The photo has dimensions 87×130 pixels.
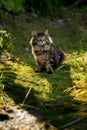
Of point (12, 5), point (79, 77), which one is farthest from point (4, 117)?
point (12, 5)

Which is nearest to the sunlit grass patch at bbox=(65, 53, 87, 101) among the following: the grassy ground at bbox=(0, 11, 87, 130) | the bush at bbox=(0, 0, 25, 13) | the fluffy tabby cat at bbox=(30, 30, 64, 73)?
the grassy ground at bbox=(0, 11, 87, 130)

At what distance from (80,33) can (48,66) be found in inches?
134

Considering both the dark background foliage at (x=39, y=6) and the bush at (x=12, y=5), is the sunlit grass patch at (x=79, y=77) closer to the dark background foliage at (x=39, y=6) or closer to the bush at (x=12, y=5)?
the bush at (x=12, y=5)

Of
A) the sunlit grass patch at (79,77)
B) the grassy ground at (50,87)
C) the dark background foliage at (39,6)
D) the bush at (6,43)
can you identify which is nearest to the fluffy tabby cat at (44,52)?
the grassy ground at (50,87)

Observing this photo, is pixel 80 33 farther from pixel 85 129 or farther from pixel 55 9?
pixel 85 129

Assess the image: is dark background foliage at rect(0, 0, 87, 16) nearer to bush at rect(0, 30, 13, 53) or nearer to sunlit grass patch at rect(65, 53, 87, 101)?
bush at rect(0, 30, 13, 53)

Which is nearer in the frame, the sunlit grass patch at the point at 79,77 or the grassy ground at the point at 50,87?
the grassy ground at the point at 50,87

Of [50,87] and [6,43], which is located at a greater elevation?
[6,43]

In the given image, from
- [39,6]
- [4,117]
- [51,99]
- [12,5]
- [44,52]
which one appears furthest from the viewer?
[39,6]

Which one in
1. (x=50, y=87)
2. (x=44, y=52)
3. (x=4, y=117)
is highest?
(x=44, y=52)

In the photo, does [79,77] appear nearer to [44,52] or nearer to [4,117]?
[44,52]

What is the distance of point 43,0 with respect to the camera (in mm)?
11570

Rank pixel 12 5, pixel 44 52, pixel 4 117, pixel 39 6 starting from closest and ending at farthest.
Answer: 1. pixel 4 117
2. pixel 44 52
3. pixel 12 5
4. pixel 39 6

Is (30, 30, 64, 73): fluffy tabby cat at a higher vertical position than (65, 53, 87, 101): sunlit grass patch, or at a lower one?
higher
